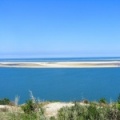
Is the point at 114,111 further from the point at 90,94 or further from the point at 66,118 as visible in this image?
the point at 90,94

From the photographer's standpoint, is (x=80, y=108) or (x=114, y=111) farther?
(x=80, y=108)

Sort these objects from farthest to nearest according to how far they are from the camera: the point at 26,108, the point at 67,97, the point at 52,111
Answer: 1. the point at 67,97
2. the point at 52,111
3. the point at 26,108

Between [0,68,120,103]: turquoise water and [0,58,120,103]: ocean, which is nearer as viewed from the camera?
[0,58,120,103]: ocean

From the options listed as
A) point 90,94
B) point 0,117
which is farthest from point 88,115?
point 90,94

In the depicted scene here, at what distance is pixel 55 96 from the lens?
103ft

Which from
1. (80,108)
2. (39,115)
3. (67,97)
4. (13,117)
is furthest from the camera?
(67,97)

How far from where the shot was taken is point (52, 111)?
573 inches

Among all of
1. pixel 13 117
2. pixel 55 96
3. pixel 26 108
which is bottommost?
pixel 55 96

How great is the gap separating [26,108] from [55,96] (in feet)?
59.7

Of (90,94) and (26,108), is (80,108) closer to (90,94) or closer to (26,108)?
(26,108)

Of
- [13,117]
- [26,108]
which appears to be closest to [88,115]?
[13,117]

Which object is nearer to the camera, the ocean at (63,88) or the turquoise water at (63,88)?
the ocean at (63,88)

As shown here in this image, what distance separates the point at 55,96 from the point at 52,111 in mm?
16882

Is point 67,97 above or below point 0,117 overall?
below
